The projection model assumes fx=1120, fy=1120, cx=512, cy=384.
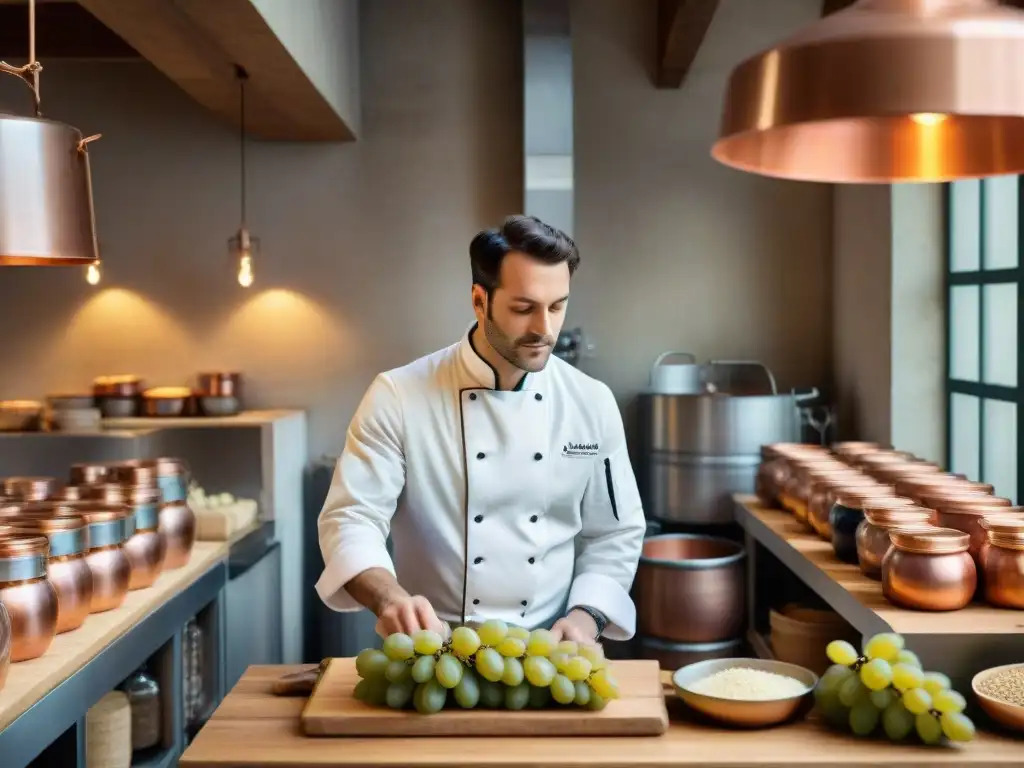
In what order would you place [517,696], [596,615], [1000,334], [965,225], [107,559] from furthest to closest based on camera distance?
[965,225] → [1000,334] → [107,559] → [596,615] → [517,696]

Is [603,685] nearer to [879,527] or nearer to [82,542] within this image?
[879,527]

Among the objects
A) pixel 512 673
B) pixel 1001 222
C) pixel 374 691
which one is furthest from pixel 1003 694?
pixel 1001 222

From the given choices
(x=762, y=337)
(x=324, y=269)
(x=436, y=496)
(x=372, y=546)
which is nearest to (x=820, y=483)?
(x=436, y=496)

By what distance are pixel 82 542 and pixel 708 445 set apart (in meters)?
2.76

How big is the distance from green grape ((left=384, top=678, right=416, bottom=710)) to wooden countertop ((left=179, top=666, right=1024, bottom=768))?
6 centimetres

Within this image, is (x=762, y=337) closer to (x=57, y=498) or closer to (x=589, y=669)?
(x=57, y=498)

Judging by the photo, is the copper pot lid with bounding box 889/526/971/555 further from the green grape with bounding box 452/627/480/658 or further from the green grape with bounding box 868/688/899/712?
the green grape with bounding box 452/627/480/658

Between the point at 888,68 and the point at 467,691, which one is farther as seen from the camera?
the point at 467,691

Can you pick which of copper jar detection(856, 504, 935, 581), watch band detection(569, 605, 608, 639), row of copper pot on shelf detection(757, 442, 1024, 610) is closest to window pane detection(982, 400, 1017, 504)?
row of copper pot on shelf detection(757, 442, 1024, 610)

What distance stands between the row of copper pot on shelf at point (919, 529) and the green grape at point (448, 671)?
3.75 feet

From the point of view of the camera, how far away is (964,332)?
4379 millimetres

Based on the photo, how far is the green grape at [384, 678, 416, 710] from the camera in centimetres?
187

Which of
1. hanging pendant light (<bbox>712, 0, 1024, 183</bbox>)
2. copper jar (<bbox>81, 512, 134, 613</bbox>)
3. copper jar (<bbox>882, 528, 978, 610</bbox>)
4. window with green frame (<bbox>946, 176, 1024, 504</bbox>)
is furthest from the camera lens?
window with green frame (<bbox>946, 176, 1024, 504</bbox>)

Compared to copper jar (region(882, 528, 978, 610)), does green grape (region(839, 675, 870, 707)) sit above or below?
below
